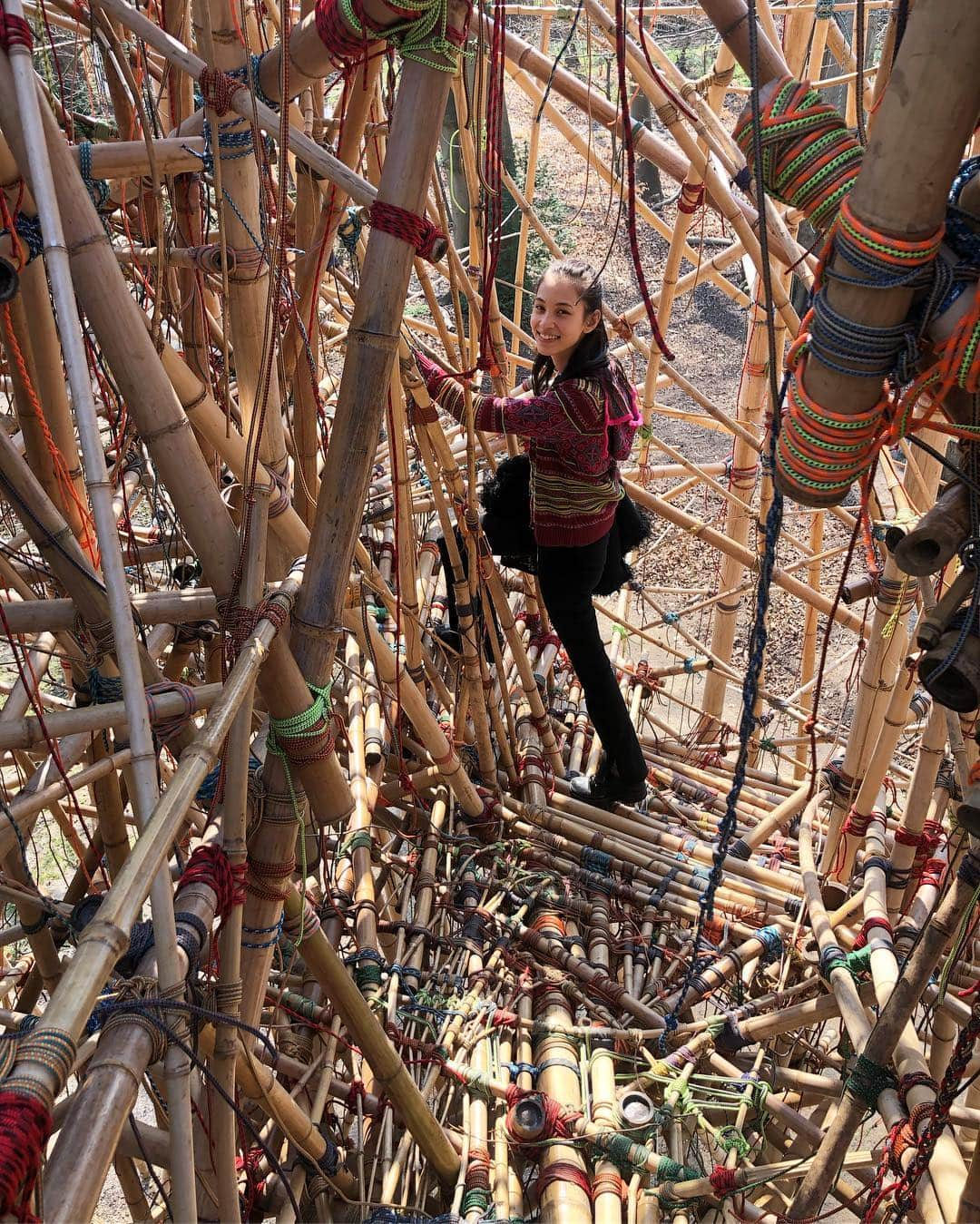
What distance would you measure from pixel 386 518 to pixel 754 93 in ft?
6.95

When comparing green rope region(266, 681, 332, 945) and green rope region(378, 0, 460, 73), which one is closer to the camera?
green rope region(378, 0, 460, 73)

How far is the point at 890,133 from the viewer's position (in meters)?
0.89

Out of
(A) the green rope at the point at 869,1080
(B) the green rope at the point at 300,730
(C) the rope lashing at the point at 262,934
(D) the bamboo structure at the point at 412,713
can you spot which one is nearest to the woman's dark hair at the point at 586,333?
(D) the bamboo structure at the point at 412,713

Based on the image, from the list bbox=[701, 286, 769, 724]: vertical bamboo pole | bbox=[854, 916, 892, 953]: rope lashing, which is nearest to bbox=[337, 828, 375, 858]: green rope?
bbox=[854, 916, 892, 953]: rope lashing

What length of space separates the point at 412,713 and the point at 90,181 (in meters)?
1.17

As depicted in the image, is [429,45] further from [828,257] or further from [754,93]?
[828,257]

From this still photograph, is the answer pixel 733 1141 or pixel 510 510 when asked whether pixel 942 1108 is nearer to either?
pixel 733 1141

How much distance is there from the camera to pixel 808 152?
3.49ft

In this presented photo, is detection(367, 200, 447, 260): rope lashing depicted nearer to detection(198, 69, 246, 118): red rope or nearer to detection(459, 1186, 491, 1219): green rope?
detection(198, 69, 246, 118): red rope

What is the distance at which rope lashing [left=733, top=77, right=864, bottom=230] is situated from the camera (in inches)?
41.5

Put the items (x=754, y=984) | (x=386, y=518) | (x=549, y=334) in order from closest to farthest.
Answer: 1. (x=549, y=334)
2. (x=754, y=984)
3. (x=386, y=518)

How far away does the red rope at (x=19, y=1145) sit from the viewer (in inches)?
31.0

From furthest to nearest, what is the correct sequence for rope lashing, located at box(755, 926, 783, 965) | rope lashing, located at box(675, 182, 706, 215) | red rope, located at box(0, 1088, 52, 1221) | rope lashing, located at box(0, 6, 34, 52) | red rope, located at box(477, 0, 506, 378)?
rope lashing, located at box(675, 182, 706, 215)
rope lashing, located at box(755, 926, 783, 965)
red rope, located at box(477, 0, 506, 378)
rope lashing, located at box(0, 6, 34, 52)
red rope, located at box(0, 1088, 52, 1221)

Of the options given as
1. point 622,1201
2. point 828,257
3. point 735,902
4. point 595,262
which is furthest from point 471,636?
point 595,262
